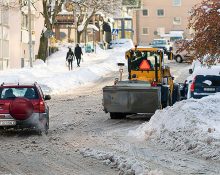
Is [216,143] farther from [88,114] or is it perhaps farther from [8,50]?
[8,50]

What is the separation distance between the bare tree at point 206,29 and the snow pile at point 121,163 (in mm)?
6716

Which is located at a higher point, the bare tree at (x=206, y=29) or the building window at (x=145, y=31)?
the building window at (x=145, y=31)

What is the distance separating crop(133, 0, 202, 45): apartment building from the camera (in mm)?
105188

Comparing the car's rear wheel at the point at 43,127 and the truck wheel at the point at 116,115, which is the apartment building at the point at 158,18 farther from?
the car's rear wheel at the point at 43,127

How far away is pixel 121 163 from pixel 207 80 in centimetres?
1091

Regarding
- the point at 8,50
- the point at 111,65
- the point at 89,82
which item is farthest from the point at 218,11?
the point at 111,65

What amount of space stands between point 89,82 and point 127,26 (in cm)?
6299

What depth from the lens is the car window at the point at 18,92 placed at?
15865 mm

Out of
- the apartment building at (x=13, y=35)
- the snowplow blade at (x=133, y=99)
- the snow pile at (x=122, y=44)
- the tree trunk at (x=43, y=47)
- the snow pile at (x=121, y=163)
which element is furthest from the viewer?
the snow pile at (x=122, y=44)

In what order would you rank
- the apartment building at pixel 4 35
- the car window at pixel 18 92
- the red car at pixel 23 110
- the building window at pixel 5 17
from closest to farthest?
the red car at pixel 23 110
the car window at pixel 18 92
the apartment building at pixel 4 35
the building window at pixel 5 17

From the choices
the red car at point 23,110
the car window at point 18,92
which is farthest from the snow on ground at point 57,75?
the red car at point 23,110

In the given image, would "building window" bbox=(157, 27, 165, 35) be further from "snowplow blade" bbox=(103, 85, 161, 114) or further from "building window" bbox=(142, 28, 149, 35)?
"snowplow blade" bbox=(103, 85, 161, 114)

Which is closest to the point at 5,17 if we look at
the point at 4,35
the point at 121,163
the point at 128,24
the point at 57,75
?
the point at 4,35

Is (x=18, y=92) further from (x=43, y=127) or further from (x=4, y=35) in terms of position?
(x=4, y=35)
